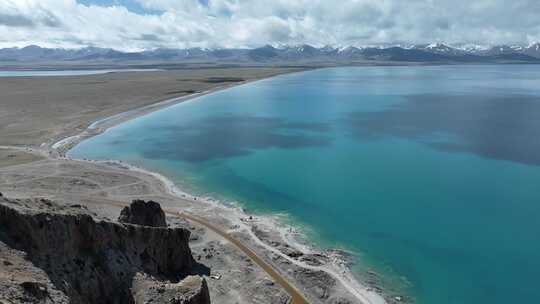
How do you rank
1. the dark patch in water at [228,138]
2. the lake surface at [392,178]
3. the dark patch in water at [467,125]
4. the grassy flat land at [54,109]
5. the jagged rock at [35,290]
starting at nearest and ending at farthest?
1. the jagged rock at [35,290]
2. the lake surface at [392,178]
3. the dark patch in water at [228,138]
4. the dark patch in water at [467,125]
5. the grassy flat land at [54,109]

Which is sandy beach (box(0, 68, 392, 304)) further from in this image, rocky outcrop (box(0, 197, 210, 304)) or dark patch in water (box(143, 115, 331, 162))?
dark patch in water (box(143, 115, 331, 162))

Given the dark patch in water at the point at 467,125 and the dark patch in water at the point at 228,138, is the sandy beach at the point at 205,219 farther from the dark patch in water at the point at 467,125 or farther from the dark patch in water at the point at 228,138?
the dark patch in water at the point at 467,125

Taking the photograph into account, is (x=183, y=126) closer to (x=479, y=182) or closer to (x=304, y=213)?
(x=304, y=213)

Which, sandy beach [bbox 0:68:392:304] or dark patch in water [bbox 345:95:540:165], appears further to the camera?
dark patch in water [bbox 345:95:540:165]

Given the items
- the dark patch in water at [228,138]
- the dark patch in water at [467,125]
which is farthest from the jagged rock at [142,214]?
the dark patch in water at [467,125]

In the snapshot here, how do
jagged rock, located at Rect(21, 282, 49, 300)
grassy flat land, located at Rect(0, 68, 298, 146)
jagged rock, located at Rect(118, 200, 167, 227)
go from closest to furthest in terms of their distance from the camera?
jagged rock, located at Rect(21, 282, 49, 300) → jagged rock, located at Rect(118, 200, 167, 227) → grassy flat land, located at Rect(0, 68, 298, 146)

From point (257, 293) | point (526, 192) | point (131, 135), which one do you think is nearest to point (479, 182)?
point (526, 192)

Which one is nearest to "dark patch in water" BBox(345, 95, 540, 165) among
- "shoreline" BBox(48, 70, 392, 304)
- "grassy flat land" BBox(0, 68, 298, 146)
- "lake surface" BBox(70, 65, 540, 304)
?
"lake surface" BBox(70, 65, 540, 304)
